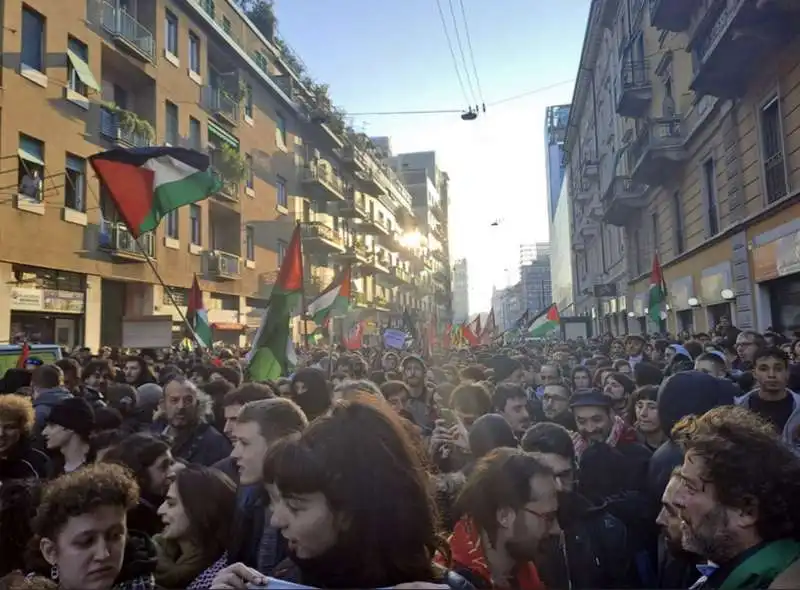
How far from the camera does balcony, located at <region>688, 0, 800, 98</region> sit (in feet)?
39.4

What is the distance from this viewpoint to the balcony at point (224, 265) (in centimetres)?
2341

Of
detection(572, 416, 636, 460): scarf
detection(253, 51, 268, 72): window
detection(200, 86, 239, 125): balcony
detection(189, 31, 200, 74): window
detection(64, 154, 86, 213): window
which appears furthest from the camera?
detection(253, 51, 268, 72): window

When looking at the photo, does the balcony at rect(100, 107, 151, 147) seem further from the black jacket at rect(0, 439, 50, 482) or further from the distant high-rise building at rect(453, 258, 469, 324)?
the distant high-rise building at rect(453, 258, 469, 324)

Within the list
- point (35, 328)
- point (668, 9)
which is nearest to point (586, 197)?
point (668, 9)

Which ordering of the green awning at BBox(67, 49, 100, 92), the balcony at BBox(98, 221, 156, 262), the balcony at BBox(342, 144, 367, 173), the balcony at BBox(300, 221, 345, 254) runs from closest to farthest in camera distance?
the green awning at BBox(67, 49, 100, 92) → the balcony at BBox(98, 221, 156, 262) → the balcony at BBox(300, 221, 345, 254) → the balcony at BBox(342, 144, 367, 173)

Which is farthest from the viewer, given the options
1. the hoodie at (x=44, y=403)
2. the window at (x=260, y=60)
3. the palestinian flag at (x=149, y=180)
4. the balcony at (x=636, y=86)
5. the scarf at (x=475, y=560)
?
the window at (x=260, y=60)

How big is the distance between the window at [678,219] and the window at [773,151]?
8.02m

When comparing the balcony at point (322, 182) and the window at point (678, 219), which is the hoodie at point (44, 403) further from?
the balcony at point (322, 182)

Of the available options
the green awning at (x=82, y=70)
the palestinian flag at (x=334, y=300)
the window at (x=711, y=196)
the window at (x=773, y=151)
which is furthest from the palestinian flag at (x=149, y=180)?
the window at (x=711, y=196)

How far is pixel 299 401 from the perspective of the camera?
17.2 ft

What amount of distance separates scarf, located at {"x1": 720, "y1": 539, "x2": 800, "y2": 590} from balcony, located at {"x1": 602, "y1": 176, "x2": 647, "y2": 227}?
81.9 ft

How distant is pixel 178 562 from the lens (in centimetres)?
266

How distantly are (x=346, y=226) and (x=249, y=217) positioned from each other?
16.3 meters

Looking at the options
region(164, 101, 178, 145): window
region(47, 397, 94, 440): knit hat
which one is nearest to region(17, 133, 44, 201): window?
region(164, 101, 178, 145): window
